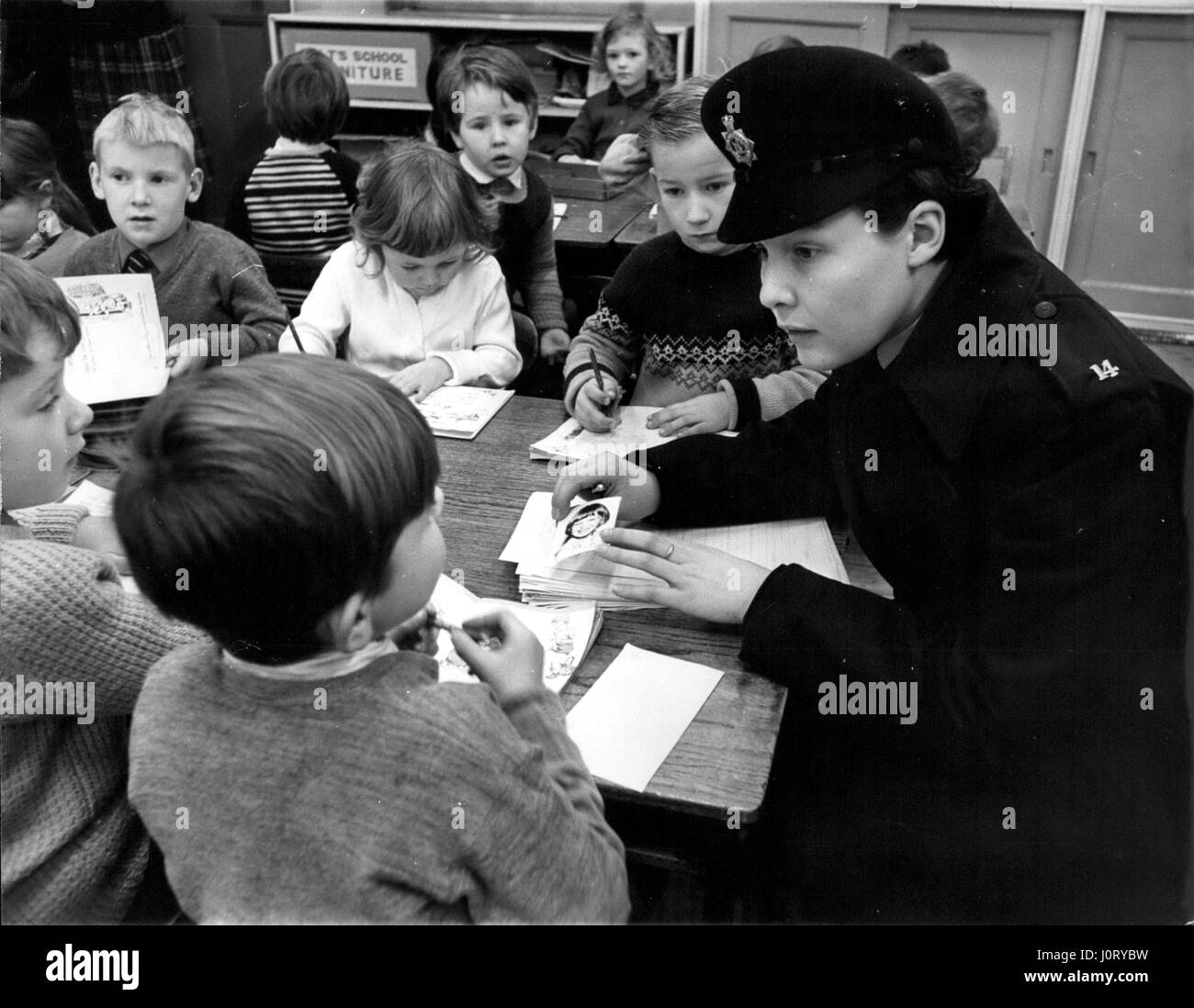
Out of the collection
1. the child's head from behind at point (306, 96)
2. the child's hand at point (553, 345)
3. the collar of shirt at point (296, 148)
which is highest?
the child's head from behind at point (306, 96)

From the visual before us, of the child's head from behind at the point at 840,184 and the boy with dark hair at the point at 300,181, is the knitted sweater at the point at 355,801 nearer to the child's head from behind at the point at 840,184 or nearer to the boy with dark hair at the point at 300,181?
the child's head from behind at the point at 840,184

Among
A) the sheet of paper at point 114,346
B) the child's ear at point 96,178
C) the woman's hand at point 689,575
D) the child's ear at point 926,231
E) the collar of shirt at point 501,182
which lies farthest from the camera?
the collar of shirt at point 501,182

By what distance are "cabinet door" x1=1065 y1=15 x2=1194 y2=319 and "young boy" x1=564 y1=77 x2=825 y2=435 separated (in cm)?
69

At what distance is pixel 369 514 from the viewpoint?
0.73 meters

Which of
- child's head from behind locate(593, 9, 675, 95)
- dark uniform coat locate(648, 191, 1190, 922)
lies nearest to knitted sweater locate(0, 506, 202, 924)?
dark uniform coat locate(648, 191, 1190, 922)

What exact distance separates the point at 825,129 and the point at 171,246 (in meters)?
1.45

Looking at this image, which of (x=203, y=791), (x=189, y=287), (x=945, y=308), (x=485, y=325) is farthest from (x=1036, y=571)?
(x=189, y=287)

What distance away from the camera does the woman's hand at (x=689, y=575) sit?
1134mm

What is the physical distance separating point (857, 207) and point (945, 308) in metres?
0.17

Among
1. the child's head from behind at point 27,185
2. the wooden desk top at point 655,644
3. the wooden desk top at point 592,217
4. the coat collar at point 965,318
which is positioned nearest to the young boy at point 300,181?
the child's head from behind at point 27,185

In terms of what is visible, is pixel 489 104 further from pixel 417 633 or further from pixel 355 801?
pixel 355 801

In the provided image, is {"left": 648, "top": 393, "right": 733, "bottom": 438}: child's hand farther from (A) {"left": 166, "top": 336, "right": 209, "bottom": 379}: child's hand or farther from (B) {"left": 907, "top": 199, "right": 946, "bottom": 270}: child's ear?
(A) {"left": 166, "top": 336, "right": 209, "bottom": 379}: child's hand

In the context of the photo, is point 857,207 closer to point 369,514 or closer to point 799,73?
point 799,73

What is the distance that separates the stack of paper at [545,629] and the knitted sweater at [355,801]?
250 millimetres
